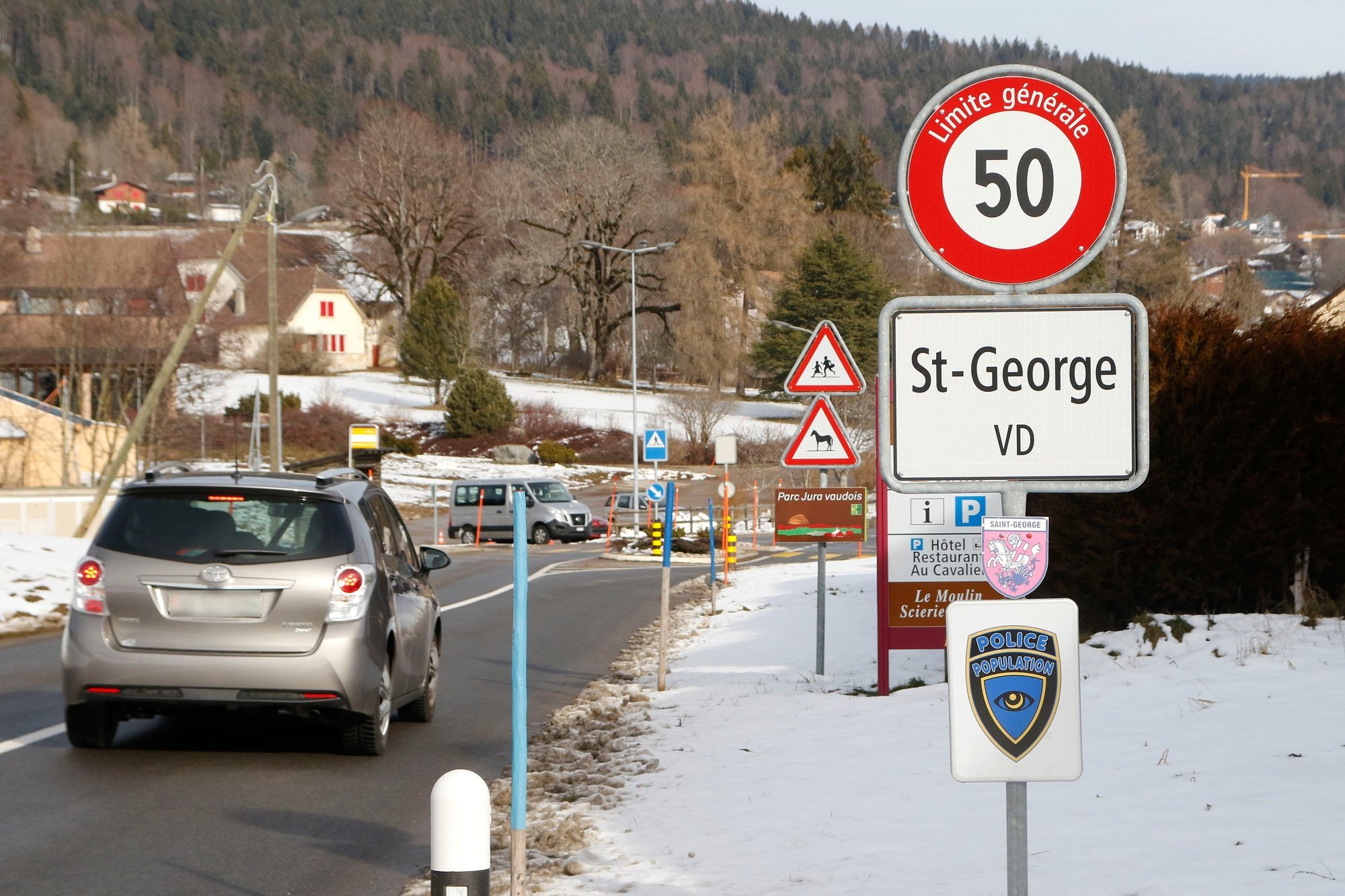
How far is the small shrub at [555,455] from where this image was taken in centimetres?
6638

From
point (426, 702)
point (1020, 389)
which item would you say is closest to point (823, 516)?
point (426, 702)

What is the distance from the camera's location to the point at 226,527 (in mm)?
8945

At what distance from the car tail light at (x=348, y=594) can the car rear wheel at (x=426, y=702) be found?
1777 mm

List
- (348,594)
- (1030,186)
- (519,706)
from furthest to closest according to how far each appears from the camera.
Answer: (348,594), (519,706), (1030,186)

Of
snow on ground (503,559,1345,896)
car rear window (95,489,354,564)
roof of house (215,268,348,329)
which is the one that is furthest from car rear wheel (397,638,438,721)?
roof of house (215,268,348,329)

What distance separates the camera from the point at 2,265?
36781mm

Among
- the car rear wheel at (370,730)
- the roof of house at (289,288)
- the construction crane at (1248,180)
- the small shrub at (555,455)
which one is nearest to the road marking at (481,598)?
the car rear wheel at (370,730)

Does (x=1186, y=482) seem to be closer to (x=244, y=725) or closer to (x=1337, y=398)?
(x=1337, y=398)

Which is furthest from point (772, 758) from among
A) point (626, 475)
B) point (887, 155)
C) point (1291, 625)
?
point (887, 155)

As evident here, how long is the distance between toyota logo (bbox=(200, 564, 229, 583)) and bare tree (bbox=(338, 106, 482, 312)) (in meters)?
80.0

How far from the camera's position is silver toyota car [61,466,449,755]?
8.70 m

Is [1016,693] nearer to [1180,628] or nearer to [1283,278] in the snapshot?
[1180,628]

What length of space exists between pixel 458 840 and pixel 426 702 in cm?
679

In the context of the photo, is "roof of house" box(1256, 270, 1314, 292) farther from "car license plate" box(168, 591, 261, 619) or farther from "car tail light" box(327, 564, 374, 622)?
"car license plate" box(168, 591, 261, 619)
